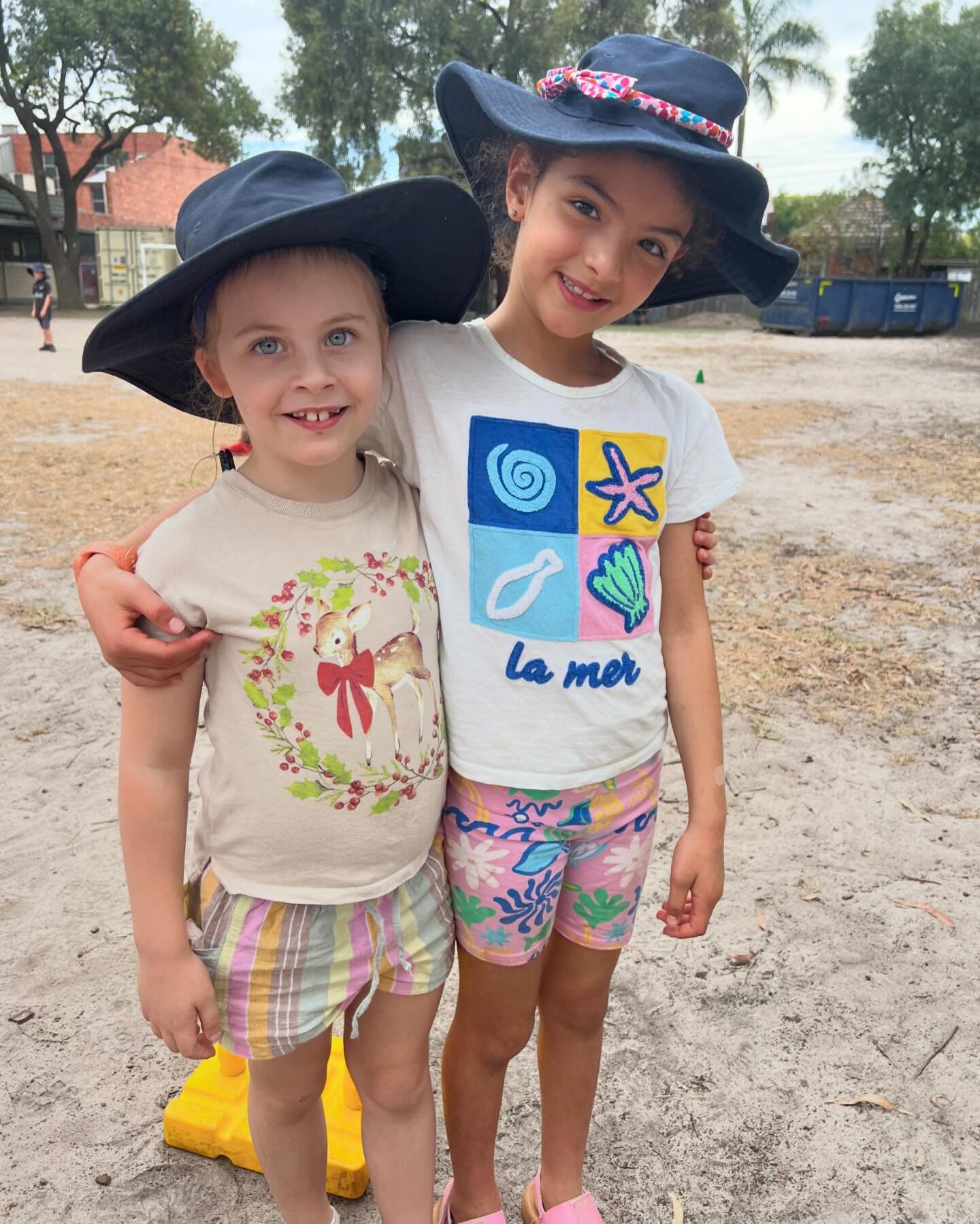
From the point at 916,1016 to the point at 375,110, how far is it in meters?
29.0

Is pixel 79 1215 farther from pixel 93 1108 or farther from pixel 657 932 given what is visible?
pixel 657 932

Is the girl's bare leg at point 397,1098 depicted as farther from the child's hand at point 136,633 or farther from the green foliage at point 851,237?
the green foliage at point 851,237

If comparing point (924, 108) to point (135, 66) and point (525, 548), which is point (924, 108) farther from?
point (525, 548)

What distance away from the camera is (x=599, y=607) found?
1.53 metres

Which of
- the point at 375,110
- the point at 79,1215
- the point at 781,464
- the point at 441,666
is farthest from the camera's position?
the point at 375,110

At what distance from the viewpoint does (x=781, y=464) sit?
27.5ft

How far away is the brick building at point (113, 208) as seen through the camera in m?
33.3

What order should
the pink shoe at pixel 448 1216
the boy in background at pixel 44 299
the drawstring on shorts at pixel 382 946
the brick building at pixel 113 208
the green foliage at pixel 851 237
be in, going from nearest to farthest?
1. the drawstring on shorts at pixel 382 946
2. the pink shoe at pixel 448 1216
3. the boy in background at pixel 44 299
4. the green foliage at pixel 851 237
5. the brick building at pixel 113 208

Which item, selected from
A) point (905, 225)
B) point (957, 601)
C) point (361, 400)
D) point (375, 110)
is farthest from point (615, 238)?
point (905, 225)

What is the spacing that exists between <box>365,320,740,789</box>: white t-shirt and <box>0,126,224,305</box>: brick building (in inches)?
1369

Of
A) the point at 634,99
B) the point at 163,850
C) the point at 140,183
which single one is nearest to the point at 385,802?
the point at 163,850

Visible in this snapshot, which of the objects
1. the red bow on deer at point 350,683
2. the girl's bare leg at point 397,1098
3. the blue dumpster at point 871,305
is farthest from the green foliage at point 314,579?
the blue dumpster at point 871,305

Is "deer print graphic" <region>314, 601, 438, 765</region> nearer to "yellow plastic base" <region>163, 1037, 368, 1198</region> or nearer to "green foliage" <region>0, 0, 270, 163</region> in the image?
"yellow plastic base" <region>163, 1037, 368, 1198</region>

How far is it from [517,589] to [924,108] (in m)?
31.2
